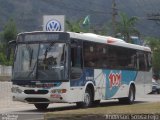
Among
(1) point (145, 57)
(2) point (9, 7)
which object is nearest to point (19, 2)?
(2) point (9, 7)

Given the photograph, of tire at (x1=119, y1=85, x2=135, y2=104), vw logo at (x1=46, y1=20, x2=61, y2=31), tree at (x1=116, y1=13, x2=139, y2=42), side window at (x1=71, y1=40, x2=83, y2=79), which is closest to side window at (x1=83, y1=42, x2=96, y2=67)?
side window at (x1=71, y1=40, x2=83, y2=79)

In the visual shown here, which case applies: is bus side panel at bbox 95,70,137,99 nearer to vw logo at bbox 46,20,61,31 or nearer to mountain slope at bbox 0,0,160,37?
vw logo at bbox 46,20,61,31

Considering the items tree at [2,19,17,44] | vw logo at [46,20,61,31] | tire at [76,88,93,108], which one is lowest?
tire at [76,88,93,108]

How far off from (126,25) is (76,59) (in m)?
46.4

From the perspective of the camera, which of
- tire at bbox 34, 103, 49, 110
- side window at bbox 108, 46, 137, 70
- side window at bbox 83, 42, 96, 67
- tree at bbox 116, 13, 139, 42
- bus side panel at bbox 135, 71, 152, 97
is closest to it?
side window at bbox 83, 42, 96, 67

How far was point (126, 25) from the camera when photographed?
68.3 metres

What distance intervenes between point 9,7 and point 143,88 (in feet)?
390

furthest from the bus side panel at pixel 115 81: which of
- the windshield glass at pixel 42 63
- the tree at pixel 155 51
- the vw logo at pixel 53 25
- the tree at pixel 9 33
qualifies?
the tree at pixel 155 51

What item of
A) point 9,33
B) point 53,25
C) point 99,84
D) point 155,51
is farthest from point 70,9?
point 99,84

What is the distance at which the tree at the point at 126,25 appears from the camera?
68.1 m

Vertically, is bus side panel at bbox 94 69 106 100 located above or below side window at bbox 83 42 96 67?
below

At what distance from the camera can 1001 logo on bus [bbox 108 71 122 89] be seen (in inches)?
1026

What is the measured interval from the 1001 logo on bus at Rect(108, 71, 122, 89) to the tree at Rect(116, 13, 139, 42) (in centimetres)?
4071

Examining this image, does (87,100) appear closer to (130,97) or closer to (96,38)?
(96,38)
